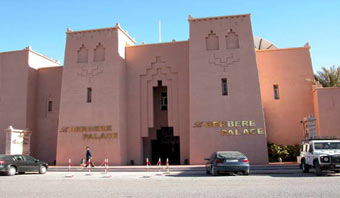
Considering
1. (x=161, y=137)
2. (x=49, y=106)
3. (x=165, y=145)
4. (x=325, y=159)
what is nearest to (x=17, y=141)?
(x=49, y=106)

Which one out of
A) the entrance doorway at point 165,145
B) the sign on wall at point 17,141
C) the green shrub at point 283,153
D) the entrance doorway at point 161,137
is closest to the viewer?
the green shrub at point 283,153

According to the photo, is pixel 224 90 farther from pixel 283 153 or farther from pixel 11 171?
pixel 11 171

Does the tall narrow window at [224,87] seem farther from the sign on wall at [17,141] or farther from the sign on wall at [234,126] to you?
the sign on wall at [17,141]

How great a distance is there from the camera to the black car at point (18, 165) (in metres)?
17.4

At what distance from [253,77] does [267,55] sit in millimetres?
4031

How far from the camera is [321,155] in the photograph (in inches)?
562

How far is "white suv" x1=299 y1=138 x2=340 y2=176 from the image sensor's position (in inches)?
554

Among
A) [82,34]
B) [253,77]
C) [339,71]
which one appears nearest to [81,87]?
[82,34]

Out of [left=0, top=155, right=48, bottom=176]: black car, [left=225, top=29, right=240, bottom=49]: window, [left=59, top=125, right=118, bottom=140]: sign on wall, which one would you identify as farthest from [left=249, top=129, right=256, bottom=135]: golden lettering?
[left=0, top=155, right=48, bottom=176]: black car

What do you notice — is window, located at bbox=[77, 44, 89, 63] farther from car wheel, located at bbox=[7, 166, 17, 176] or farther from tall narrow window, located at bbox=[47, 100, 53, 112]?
car wheel, located at bbox=[7, 166, 17, 176]

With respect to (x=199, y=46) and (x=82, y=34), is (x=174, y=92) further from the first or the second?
(x=82, y=34)

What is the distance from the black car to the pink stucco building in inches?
251

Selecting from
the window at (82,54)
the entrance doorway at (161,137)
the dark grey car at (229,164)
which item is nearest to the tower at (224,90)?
the entrance doorway at (161,137)

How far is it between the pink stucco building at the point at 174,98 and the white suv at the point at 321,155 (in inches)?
274
